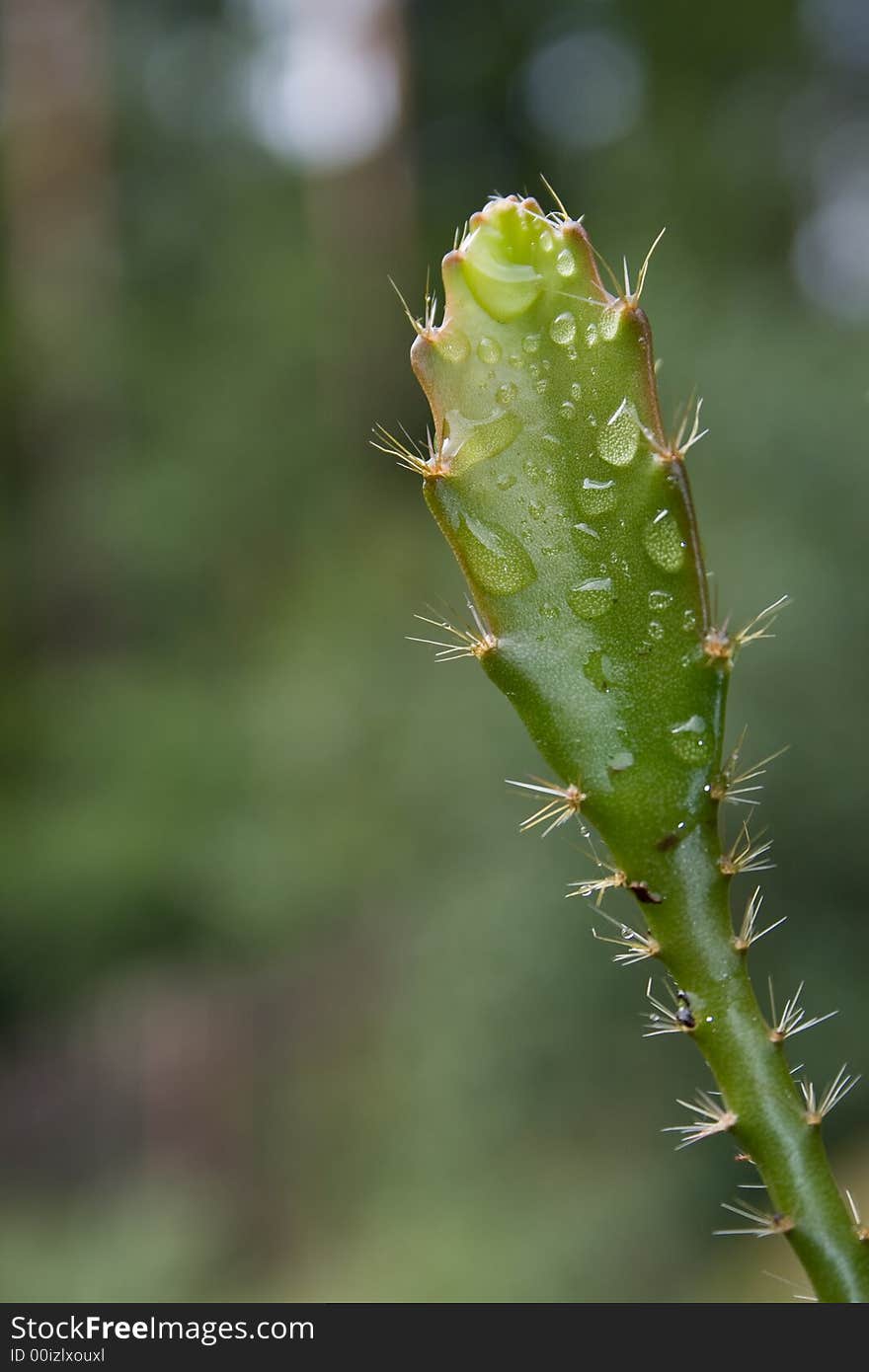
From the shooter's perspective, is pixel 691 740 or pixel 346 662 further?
pixel 346 662

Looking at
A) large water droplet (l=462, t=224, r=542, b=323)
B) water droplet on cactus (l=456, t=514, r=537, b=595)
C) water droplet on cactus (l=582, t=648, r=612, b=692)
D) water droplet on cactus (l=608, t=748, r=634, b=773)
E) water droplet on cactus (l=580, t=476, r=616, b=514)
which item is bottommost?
water droplet on cactus (l=608, t=748, r=634, b=773)

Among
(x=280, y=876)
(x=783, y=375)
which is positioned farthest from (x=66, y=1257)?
(x=783, y=375)

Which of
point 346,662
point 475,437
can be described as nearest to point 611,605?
point 475,437

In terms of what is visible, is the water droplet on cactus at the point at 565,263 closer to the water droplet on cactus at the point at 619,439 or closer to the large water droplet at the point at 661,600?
the water droplet on cactus at the point at 619,439

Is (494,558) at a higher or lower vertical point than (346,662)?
lower

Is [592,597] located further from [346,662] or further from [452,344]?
[346,662]

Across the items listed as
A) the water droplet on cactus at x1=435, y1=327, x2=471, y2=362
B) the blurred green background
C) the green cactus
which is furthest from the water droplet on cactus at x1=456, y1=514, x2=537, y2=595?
the blurred green background

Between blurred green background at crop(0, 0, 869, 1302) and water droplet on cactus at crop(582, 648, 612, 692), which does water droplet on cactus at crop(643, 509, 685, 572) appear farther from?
blurred green background at crop(0, 0, 869, 1302)
